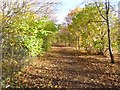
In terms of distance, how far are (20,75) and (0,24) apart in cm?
250

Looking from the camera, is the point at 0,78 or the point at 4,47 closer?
the point at 0,78

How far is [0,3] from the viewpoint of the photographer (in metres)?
11.6

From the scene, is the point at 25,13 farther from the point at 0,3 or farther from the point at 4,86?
the point at 4,86

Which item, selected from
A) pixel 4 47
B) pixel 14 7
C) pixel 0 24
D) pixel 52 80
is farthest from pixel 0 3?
pixel 52 80

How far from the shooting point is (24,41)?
11125 millimetres

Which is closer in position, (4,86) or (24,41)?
(4,86)

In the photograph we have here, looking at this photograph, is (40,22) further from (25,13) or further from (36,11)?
(25,13)

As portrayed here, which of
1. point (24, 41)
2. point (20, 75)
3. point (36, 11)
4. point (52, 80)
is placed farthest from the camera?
point (36, 11)

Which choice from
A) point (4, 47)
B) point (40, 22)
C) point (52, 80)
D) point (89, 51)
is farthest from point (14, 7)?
point (89, 51)

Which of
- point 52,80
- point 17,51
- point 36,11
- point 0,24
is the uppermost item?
point 36,11

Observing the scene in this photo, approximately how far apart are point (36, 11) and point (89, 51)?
48.5ft

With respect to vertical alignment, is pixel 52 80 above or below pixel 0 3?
below

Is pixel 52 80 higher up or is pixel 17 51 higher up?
pixel 17 51

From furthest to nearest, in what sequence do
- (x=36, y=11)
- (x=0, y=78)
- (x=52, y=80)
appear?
(x=36, y=11)
(x=52, y=80)
(x=0, y=78)
